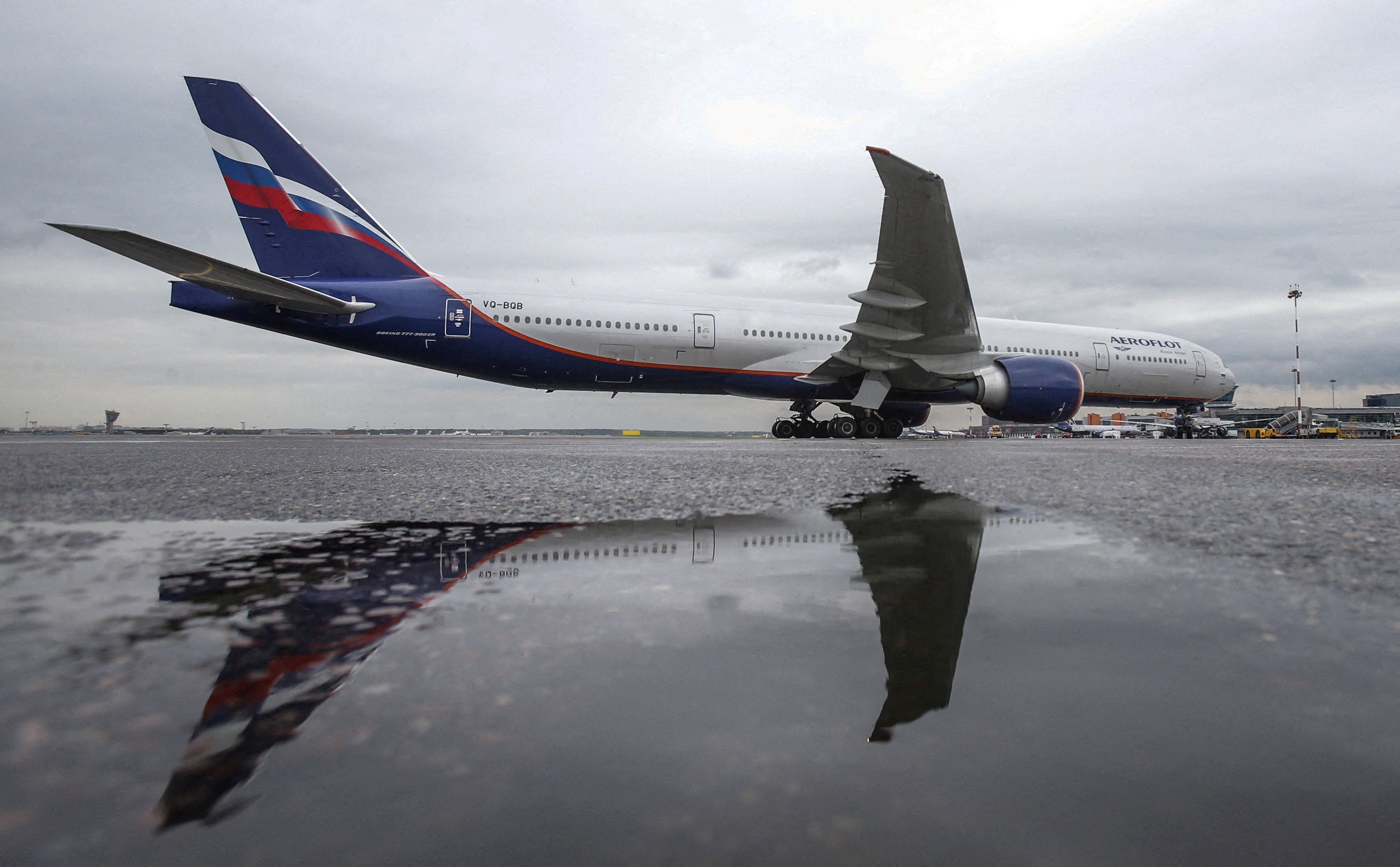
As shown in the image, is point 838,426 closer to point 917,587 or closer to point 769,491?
point 769,491

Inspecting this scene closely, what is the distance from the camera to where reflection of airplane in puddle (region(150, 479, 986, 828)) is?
84 centimetres

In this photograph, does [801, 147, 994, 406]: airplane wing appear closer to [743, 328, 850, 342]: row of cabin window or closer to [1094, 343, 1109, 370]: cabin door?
[743, 328, 850, 342]: row of cabin window

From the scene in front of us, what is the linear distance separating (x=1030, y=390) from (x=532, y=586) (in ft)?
47.3

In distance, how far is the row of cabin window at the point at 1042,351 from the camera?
15.9 meters

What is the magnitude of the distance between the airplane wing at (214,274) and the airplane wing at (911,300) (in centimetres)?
923

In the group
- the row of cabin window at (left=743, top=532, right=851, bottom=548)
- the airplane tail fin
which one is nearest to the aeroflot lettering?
the airplane tail fin

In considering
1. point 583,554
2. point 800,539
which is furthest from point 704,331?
point 583,554

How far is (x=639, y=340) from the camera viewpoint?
14.0 m

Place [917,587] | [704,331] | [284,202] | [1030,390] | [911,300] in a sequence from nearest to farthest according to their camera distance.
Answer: [917,587] < [284,202] < [911,300] < [1030,390] < [704,331]

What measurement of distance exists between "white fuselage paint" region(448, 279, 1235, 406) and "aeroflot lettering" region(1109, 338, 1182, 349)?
27 mm

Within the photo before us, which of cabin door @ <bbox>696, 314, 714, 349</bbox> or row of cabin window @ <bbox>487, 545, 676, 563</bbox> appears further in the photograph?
cabin door @ <bbox>696, 314, 714, 349</bbox>

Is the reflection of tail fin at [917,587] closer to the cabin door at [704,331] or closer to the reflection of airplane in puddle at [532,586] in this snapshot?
the reflection of airplane in puddle at [532,586]

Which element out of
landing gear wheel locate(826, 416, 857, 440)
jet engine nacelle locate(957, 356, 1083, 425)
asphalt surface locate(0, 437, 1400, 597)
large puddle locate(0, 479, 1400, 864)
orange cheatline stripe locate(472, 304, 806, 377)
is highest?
orange cheatline stripe locate(472, 304, 806, 377)

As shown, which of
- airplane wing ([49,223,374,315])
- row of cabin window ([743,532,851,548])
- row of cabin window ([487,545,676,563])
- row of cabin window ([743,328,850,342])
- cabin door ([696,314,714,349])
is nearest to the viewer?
row of cabin window ([487,545,676,563])
